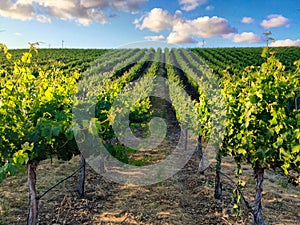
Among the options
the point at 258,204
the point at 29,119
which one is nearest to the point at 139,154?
the point at 258,204

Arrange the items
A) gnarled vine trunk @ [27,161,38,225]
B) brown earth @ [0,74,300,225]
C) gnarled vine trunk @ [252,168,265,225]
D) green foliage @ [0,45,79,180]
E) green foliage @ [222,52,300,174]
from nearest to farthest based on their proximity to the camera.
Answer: green foliage @ [0,45,79,180]
green foliage @ [222,52,300,174]
gnarled vine trunk @ [27,161,38,225]
gnarled vine trunk @ [252,168,265,225]
brown earth @ [0,74,300,225]

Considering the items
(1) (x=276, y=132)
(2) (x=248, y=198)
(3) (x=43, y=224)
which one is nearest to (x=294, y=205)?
(2) (x=248, y=198)

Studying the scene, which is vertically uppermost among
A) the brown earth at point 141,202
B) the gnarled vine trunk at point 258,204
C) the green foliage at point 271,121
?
the green foliage at point 271,121

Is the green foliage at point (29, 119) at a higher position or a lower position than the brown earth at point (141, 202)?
higher

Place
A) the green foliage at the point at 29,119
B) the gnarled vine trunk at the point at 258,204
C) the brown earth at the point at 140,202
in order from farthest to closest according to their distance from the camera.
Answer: the brown earth at the point at 140,202
the gnarled vine trunk at the point at 258,204
the green foliage at the point at 29,119

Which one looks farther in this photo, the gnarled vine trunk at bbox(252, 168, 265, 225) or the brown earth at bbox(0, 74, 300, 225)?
the brown earth at bbox(0, 74, 300, 225)

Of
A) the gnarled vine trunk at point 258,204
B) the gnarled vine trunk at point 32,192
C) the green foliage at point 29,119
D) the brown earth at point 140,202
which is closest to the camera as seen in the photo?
the green foliage at point 29,119

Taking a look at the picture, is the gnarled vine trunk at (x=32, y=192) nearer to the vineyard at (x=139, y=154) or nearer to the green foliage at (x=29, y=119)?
the vineyard at (x=139, y=154)

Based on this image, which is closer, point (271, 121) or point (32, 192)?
point (271, 121)

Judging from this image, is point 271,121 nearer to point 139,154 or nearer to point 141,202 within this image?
point 141,202

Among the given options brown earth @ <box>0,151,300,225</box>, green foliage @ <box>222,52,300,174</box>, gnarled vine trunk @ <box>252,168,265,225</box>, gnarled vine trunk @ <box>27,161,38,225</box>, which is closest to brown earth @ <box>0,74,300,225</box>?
brown earth @ <box>0,151,300,225</box>

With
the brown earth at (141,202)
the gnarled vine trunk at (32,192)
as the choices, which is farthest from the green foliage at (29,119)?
the brown earth at (141,202)

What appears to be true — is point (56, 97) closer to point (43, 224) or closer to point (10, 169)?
point (10, 169)

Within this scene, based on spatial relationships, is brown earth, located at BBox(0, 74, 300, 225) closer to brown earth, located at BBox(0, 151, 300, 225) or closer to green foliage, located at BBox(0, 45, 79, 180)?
brown earth, located at BBox(0, 151, 300, 225)
